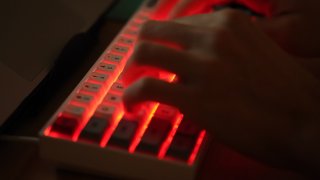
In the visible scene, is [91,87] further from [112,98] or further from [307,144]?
[307,144]

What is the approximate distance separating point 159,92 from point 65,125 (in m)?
0.10

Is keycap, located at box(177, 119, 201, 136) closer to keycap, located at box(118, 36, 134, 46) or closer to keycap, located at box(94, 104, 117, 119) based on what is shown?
keycap, located at box(94, 104, 117, 119)

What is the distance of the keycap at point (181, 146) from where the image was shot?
40 centimetres

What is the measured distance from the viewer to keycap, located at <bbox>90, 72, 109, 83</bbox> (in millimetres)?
493

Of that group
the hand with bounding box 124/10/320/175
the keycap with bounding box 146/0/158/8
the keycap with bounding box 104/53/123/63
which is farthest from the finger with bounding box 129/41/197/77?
the keycap with bounding box 146/0/158/8

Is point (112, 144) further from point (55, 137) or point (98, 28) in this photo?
point (98, 28)

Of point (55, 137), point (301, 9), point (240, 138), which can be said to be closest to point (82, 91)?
point (55, 137)

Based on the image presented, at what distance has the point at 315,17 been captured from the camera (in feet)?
1.88

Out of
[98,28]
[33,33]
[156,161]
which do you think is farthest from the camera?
[98,28]

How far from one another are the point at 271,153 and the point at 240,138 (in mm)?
35

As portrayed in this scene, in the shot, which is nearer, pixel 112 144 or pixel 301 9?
pixel 112 144

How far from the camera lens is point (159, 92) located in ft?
1.32

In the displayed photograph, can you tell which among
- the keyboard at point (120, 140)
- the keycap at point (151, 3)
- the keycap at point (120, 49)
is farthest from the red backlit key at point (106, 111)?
the keycap at point (151, 3)

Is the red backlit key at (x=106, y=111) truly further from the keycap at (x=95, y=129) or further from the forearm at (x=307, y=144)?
the forearm at (x=307, y=144)
